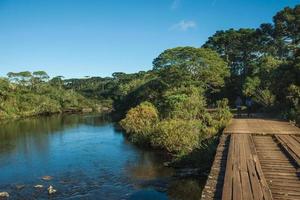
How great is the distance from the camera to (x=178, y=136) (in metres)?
24.9

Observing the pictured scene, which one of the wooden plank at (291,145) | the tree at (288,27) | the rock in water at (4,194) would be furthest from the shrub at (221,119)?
the tree at (288,27)

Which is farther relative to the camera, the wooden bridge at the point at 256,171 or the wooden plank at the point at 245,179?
the wooden bridge at the point at 256,171

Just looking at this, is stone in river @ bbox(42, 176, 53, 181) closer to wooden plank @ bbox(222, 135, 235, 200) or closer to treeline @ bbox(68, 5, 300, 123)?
wooden plank @ bbox(222, 135, 235, 200)

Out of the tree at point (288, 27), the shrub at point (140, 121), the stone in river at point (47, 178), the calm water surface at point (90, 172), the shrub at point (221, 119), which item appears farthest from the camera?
the tree at point (288, 27)

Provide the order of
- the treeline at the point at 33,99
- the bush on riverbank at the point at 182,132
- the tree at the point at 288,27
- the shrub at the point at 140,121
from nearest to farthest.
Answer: the bush on riverbank at the point at 182,132
the shrub at the point at 140,121
the tree at the point at 288,27
the treeline at the point at 33,99

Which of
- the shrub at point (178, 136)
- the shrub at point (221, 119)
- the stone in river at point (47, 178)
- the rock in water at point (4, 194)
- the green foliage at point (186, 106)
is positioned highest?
the green foliage at point (186, 106)

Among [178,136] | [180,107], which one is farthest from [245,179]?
[180,107]

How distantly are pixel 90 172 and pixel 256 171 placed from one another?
1356cm

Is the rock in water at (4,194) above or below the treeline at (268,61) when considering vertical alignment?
below

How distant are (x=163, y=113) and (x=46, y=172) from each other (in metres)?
17.4

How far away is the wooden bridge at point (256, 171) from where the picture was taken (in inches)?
334

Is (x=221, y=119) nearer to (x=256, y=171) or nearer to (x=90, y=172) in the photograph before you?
(x=90, y=172)

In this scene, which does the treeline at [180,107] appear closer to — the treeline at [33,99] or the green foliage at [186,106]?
the green foliage at [186,106]

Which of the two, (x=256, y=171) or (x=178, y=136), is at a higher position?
(x=256, y=171)
